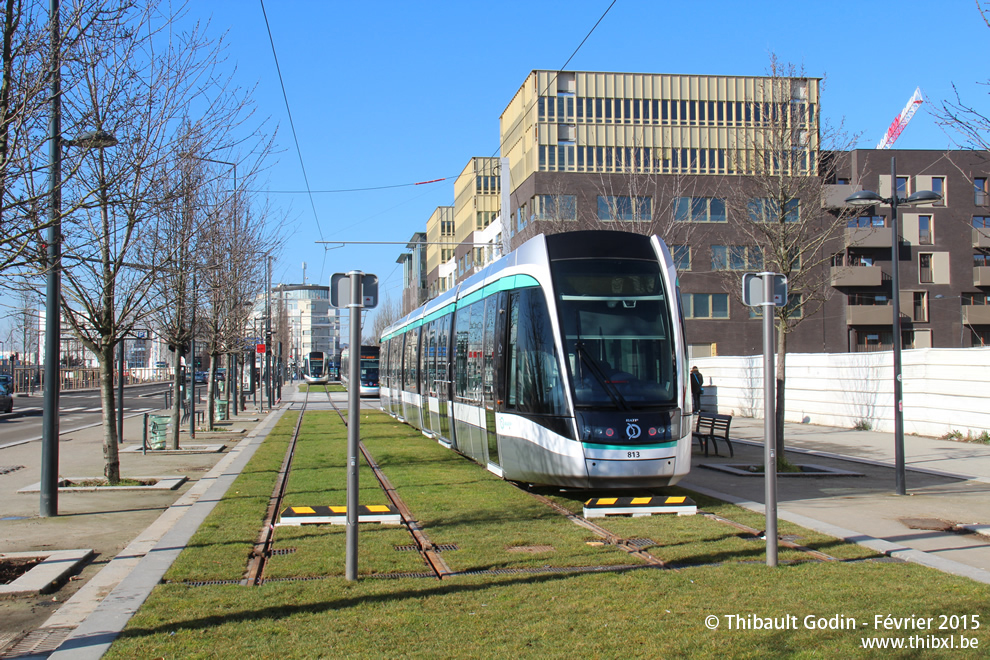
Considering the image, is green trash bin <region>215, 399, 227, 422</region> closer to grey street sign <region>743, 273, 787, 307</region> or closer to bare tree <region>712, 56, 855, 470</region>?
bare tree <region>712, 56, 855, 470</region>

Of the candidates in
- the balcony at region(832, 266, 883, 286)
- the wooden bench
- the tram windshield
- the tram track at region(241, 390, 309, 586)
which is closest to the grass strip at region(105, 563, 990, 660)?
the tram track at region(241, 390, 309, 586)

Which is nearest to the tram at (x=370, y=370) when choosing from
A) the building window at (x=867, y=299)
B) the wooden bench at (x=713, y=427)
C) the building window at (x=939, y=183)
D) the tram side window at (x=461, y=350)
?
the building window at (x=867, y=299)

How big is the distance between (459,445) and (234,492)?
4977 millimetres

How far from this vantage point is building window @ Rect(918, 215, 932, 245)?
2068 inches

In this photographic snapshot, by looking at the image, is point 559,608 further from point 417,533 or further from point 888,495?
point 888,495

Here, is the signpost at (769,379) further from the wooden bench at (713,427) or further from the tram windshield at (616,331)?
the wooden bench at (713,427)

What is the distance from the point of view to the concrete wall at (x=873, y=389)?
20312 mm

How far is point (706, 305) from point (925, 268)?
13405 millimetres

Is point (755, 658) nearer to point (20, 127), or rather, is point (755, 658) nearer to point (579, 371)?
point (579, 371)

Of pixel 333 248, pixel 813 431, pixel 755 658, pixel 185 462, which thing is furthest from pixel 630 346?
pixel 333 248

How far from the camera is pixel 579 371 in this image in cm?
1066

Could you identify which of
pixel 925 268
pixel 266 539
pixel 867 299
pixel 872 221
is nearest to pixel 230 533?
pixel 266 539

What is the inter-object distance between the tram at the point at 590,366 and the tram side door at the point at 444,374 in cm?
457

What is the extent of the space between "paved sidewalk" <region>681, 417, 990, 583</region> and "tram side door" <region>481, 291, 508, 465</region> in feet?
10.5
